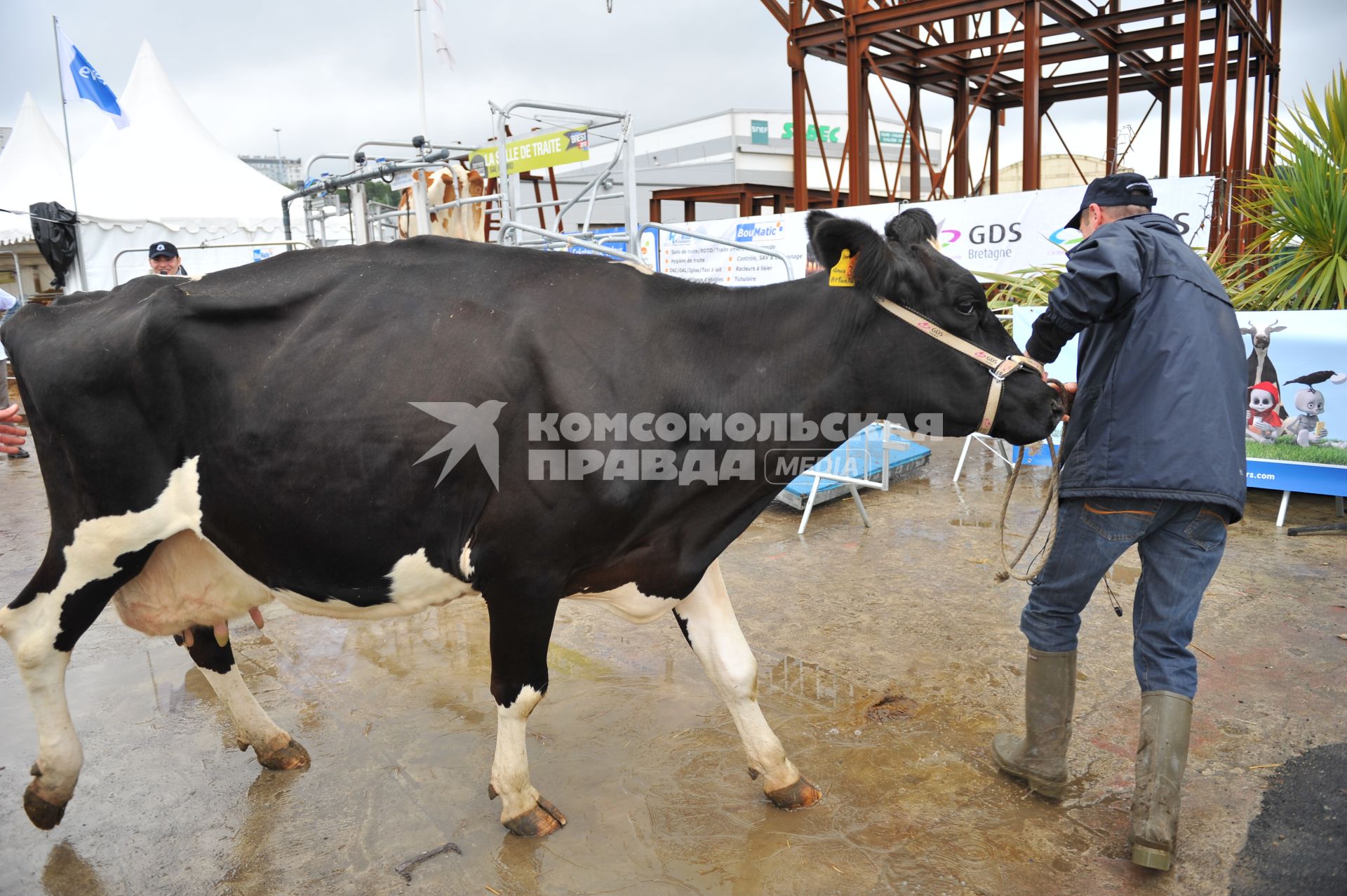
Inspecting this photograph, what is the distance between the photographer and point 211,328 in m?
2.83

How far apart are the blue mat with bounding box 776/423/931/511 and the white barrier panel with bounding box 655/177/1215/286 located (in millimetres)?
1647

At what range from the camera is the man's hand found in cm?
398

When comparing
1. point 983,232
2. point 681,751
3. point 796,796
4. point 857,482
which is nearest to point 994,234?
point 983,232

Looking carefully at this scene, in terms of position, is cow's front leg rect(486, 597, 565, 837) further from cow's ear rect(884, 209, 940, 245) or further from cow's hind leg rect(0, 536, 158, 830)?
cow's ear rect(884, 209, 940, 245)

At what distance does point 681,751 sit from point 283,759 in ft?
4.63

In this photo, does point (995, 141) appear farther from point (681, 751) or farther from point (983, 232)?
point (681, 751)

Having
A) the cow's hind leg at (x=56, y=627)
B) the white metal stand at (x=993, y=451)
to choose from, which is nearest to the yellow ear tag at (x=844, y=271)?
the cow's hind leg at (x=56, y=627)

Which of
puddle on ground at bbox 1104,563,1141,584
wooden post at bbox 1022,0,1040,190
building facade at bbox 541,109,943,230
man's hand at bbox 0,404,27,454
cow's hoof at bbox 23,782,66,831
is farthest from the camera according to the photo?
building facade at bbox 541,109,943,230

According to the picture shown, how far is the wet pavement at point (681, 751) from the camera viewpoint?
265 centimetres

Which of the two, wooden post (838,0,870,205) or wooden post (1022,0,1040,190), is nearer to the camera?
wooden post (1022,0,1040,190)

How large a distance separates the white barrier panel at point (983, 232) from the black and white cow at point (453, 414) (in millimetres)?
5000

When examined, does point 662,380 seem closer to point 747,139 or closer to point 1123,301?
point 1123,301

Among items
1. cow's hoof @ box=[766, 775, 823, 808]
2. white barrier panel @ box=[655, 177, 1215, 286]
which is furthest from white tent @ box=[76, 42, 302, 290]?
cow's hoof @ box=[766, 775, 823, 808]

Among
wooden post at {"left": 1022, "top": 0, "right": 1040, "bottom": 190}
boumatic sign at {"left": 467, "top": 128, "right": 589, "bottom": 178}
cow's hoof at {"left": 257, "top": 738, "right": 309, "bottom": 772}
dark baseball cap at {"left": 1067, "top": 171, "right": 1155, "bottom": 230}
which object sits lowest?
cow's hoof at {"left": 257, "top": 738, "right": 309, "bottom": 772}
